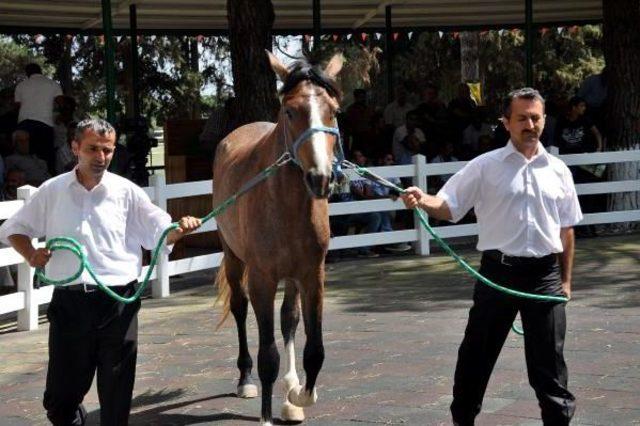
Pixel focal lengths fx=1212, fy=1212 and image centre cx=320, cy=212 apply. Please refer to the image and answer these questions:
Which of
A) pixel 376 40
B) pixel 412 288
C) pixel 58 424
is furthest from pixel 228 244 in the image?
pixel 376 40

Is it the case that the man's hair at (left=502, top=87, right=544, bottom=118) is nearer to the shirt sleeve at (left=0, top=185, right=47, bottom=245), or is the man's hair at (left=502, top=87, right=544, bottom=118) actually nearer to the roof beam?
the shirt sleeve at (left=0, top=185, right=47, bottom=245)

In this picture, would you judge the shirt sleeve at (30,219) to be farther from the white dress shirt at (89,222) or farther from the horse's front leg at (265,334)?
the horse's front leg at (265,334)

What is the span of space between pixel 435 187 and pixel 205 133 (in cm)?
332

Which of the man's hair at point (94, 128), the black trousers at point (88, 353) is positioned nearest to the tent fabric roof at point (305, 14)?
the man's hair at point (94, 128)

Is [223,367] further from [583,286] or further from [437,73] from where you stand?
[437,73]

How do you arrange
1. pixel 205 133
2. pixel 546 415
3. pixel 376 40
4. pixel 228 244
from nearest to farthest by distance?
1. pixel 546 415
2. pixel 228 244
3. pixel 205 133
4. pixel 376 40

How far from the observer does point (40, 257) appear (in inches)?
226

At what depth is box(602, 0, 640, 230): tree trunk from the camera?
16.8 m

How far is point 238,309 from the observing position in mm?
8656

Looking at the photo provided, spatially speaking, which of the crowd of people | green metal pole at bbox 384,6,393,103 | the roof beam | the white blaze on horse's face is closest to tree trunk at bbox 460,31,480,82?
the roof beam

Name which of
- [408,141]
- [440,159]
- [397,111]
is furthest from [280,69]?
[397,111]

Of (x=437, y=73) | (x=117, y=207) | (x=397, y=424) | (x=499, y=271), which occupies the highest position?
(x=437, y=73)

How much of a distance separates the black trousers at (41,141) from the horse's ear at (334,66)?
864 cm

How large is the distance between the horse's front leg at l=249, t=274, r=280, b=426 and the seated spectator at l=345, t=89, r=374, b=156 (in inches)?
387
